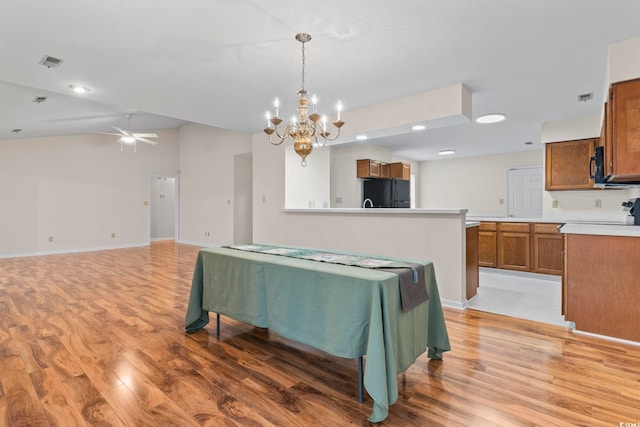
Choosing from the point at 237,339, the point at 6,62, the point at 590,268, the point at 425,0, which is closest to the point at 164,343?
the point at 237,339

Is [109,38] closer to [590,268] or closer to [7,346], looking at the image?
[7,346]

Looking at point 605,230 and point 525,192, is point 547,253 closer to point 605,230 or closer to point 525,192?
point 605,230

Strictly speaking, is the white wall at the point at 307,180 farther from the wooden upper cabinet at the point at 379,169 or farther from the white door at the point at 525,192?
the white door at the point at 525,192

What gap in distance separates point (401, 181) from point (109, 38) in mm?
5842

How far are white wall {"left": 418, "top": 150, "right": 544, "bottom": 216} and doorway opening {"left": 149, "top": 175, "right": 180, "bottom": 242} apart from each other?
25.0 ft

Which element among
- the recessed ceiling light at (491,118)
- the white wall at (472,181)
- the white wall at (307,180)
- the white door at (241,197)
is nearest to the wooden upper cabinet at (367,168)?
the white wall at (307,180)

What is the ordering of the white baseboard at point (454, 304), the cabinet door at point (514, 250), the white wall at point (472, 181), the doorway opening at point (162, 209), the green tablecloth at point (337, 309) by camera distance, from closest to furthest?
the green tablecloth at point (337, 309) < the white baseboard at point (454, 304) < the cabinet door at point (514, 250) < the white wall at point (472, 181) < the doorway opening at point (162, 209)

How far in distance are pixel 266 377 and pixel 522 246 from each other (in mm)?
4491

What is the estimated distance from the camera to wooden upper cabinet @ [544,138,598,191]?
15.3 feet

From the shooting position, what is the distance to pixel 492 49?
273cm

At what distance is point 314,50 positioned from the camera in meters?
2.75

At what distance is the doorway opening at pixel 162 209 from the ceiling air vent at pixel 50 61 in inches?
283

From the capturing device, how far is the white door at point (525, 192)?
24.3ft

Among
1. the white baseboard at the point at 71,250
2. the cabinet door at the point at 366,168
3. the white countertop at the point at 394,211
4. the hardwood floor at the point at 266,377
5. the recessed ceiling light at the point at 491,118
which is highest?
the recessed ceiling light at the point at 491,118
